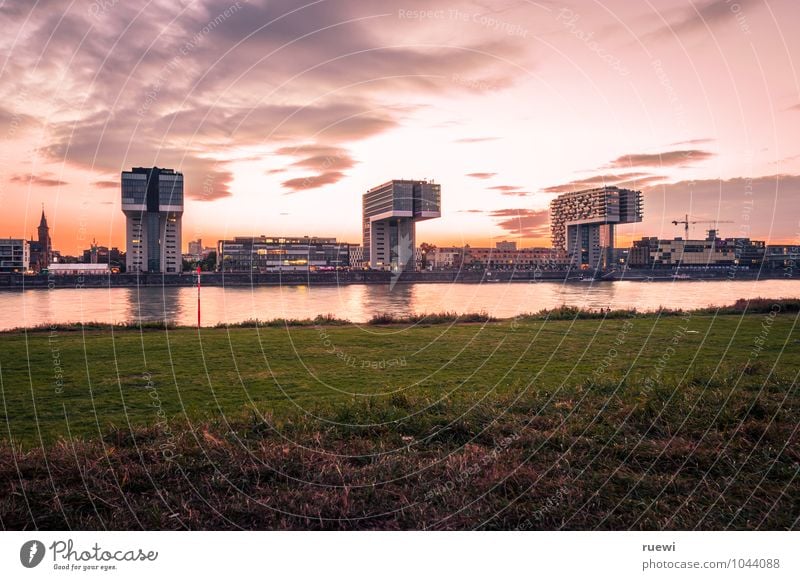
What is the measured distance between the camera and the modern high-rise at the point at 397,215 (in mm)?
73312

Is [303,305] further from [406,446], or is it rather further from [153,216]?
[153,216]

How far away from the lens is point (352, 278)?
309ft

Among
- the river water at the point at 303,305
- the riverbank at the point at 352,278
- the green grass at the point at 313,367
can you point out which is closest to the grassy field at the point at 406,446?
the green grass at the point at 313,367

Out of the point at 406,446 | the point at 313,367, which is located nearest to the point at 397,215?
the point at 313,367

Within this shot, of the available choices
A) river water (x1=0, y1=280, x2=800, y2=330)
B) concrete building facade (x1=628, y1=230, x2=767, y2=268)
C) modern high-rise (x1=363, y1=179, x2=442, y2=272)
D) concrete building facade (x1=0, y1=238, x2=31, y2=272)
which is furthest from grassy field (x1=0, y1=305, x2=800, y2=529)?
concrete building facade (x1=0, y1=238, x2=31, y2=272)

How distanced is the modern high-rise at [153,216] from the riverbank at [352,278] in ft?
17.1

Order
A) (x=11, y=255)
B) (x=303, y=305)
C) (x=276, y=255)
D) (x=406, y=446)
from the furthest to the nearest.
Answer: (x=276, y=255), (x=11, y=255), (x=303, y=305), (x=406, y=446)

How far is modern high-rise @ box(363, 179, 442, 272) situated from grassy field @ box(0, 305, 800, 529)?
198 feet

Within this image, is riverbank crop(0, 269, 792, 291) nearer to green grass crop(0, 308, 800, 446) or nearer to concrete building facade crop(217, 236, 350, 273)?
concrete building facade crop(217, 236, 350, 273)

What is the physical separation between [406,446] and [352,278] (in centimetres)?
9036

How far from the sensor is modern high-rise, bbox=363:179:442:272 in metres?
73.3

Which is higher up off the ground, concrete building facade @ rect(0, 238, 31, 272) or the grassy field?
concrete building facade @ rect(0, 238, 31, 272)
